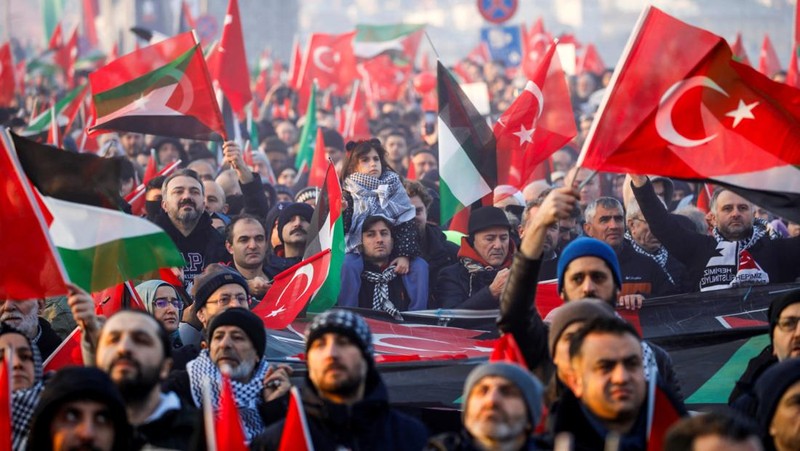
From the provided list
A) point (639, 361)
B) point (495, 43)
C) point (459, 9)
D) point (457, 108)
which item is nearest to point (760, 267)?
point (457, 108)

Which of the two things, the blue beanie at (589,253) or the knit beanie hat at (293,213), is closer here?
the blue beanie at (589,253)

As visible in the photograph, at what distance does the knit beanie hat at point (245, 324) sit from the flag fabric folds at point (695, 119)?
1.53 m

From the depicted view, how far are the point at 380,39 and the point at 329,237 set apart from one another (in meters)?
13.1

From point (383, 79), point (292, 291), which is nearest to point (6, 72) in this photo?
point (383, 79)

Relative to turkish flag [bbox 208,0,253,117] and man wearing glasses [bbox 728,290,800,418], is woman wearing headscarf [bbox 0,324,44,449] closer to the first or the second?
man wearing glasses [bbox 728,290,800,418]

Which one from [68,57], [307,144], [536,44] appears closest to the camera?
[307,144]

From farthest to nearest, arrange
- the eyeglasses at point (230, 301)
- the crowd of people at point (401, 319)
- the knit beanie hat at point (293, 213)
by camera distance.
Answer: the knit beanie hat at point (293, 213) → the eyeglasses at point (230, 301) → the crowd of people at point (401, 319)

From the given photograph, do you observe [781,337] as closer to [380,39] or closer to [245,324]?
[245,324]

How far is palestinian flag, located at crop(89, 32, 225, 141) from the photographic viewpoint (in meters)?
10.3

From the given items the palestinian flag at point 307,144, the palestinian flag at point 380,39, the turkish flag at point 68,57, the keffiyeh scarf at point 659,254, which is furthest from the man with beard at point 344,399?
the turkish flag at point 68,57

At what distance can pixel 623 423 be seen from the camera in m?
5.34

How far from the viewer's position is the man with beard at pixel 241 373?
6.36 metres

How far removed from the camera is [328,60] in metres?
20.7

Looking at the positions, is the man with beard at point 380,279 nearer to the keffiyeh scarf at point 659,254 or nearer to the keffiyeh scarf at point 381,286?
the keffiyeh scarf at point 381,286
